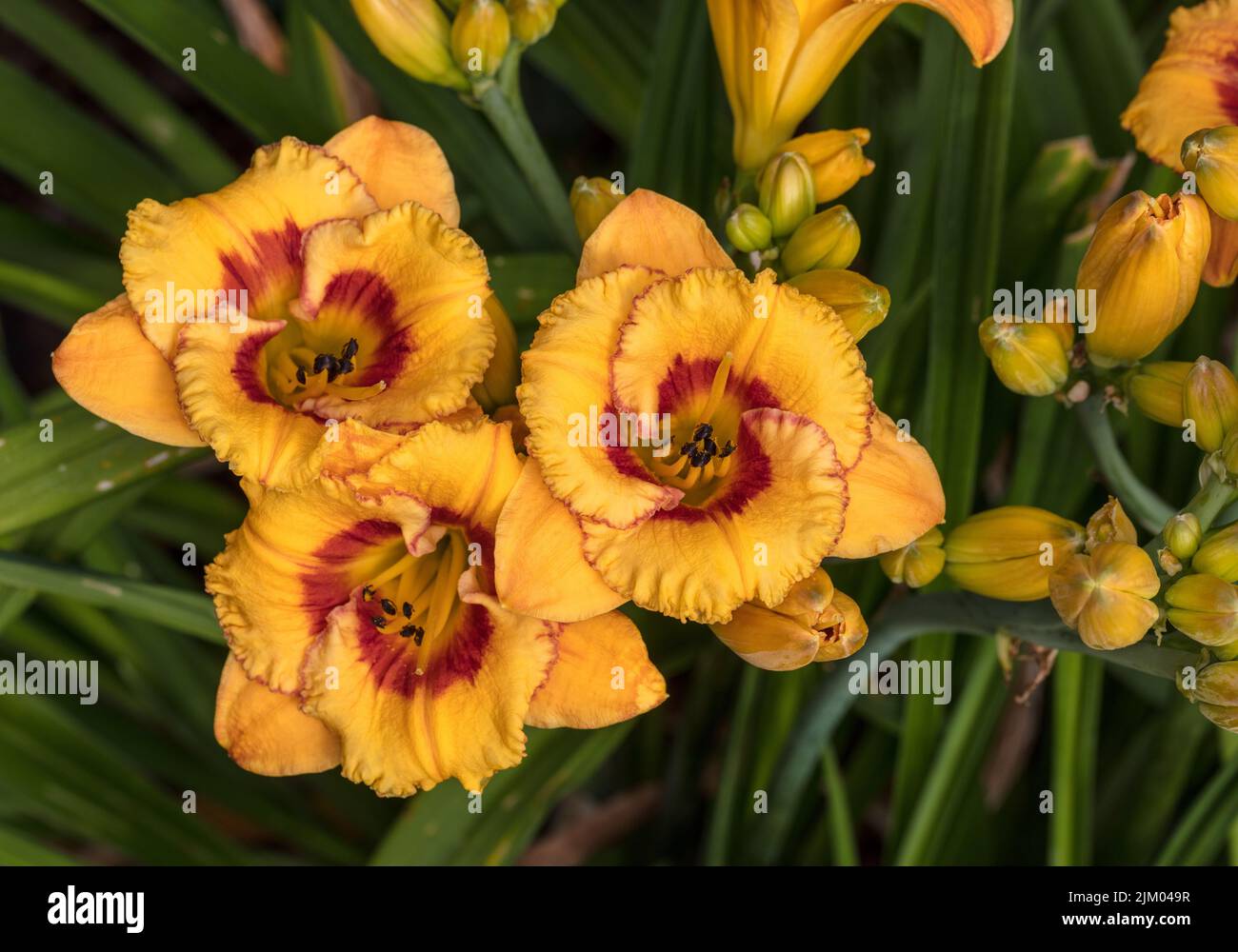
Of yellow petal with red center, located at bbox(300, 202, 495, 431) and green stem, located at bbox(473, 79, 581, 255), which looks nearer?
yellow petal with red center, located at bbox(300, 202, 495, 431)

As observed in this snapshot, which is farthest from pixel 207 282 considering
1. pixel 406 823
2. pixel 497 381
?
pixel 406 823

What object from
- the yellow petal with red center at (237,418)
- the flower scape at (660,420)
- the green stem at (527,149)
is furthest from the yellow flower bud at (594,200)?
the yellow petal with red center at (237,418)

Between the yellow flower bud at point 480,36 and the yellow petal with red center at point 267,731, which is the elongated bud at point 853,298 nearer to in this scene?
the yellow flower bud at point 480,36

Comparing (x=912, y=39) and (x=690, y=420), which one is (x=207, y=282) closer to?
(x=690, y=420)

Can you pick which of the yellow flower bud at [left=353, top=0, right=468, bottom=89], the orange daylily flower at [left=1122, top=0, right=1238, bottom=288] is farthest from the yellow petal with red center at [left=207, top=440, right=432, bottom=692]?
the orange daylily flower at [left=1122, top=0, right=1238, bottom=288]

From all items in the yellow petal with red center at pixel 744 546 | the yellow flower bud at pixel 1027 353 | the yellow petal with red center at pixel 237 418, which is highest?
the yellow flower bud at pixel 1027 353

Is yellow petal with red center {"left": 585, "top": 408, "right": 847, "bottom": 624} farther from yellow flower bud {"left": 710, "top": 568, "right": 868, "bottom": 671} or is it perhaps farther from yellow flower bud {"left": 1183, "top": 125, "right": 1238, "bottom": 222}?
yellow flower bud {"left": 1183, "top": 125, "right": 1238, "bottom": 222}
